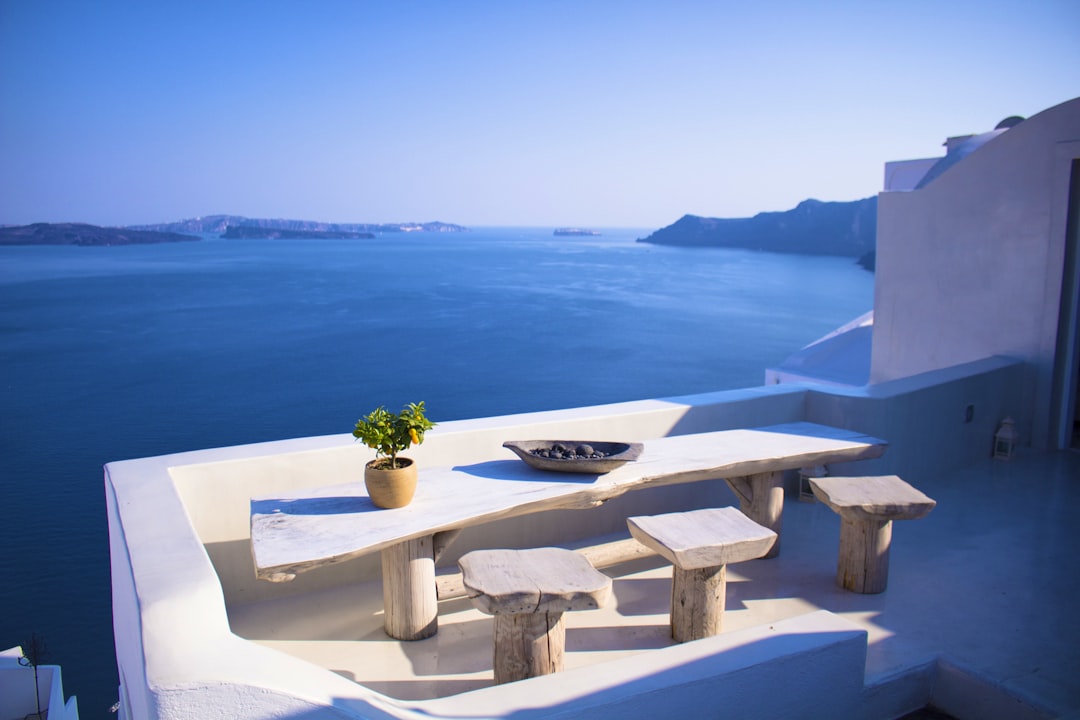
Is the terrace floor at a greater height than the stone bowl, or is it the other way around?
the stone bowl

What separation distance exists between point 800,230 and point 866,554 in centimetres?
11198

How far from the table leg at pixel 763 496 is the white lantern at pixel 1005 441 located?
2403 millimetres

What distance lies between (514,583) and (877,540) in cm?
171

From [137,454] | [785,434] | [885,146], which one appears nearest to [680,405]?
[785,434]

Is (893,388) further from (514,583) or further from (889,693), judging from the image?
(514,583)

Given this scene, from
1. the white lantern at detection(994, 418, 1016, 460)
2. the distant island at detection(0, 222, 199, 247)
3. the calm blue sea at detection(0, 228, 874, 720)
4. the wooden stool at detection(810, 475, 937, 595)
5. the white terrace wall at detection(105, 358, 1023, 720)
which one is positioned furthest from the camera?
the distant island at detection(0, 222, 199, 247)

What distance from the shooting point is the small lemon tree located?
102 inches

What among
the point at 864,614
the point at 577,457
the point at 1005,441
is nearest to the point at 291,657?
the point at 577,457

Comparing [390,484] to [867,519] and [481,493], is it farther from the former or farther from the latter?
[867,519]

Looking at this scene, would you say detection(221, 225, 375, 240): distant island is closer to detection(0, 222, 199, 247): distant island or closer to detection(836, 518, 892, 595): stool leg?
detection(0, 222, 199, 247): distant island

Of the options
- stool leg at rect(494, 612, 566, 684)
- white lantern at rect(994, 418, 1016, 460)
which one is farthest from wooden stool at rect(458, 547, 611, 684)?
white lantern at rect(994, 418, 1016, 460)

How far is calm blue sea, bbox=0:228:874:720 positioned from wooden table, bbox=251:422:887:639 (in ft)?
55.1

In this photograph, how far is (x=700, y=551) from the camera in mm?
2475

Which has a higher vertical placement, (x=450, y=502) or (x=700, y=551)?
(x=450, y=502)
